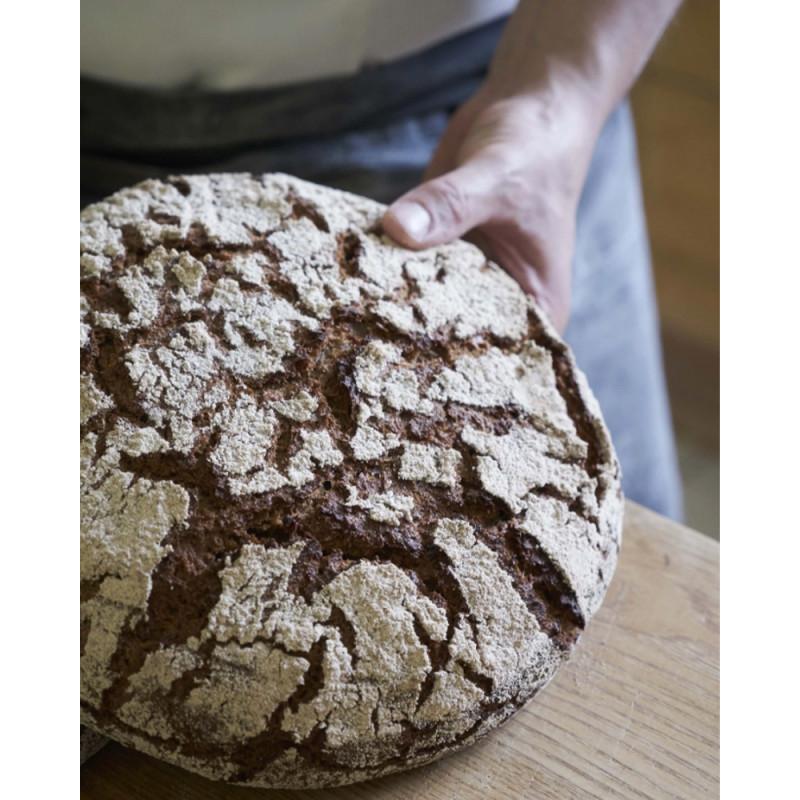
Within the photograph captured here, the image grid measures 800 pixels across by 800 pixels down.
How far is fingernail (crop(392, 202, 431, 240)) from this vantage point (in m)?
1.12

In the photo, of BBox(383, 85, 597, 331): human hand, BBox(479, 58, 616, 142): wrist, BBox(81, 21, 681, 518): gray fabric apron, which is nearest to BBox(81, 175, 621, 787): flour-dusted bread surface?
BBox(383, 85, 597, 331): human hand

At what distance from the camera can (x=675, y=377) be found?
3.07m

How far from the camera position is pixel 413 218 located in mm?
1125

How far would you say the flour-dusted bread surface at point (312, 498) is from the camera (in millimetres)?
852

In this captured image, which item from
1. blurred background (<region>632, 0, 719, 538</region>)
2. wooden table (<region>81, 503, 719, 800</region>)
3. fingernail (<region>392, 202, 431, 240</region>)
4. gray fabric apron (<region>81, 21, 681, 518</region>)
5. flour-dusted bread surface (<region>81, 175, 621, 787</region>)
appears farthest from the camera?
blurred background (<region>632, 0, 719, 538</region>)

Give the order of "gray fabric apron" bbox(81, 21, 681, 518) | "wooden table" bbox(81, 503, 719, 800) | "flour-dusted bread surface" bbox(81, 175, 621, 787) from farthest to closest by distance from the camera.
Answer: "gray fabric apron" bbox(81, 21, 681, 518) → "wooden table" bbox(81, 503, 719, 800) → "flour-dusted bread surface" bbox(81, 175, 621, 787)

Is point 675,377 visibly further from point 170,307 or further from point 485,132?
point 170,307

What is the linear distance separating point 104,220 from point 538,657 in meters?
0.64

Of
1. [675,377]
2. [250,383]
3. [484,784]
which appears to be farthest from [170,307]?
[675,377]

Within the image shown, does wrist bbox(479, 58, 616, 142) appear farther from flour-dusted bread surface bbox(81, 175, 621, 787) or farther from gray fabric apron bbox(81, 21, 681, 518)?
flour-dusted bread surface bbox(81, 175, 621, 787)

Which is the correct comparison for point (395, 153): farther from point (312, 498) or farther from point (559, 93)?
point (312, 498)

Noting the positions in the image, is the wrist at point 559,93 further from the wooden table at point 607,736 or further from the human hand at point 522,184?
the wooden table at point 607,736

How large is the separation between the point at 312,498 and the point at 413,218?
38 centimetres

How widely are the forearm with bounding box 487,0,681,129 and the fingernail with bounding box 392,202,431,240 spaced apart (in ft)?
1.18
